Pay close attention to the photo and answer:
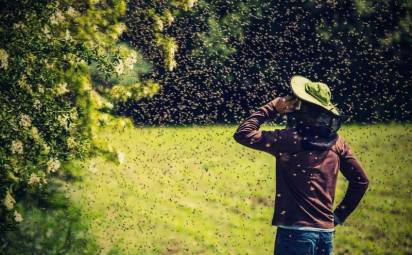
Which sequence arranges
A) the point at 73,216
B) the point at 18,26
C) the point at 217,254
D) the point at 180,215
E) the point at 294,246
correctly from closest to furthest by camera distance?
the point at 294,246, the point at 18,26, the point at 217,254, the point at 73,216, the point at 180,215

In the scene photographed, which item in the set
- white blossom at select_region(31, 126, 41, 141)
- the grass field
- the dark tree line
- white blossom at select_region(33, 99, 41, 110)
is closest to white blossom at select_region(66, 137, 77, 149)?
white blossom at select_region(31, 126, 41, 141)

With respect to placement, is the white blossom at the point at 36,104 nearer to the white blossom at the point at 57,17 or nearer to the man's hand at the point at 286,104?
the white blossom at the point at 57,17

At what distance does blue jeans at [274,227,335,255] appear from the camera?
371 centimetres

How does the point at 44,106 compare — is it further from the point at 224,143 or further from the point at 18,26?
the point at 224,143

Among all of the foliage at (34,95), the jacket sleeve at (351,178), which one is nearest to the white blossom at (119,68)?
the foliage at (34,95)

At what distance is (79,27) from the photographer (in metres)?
5.41

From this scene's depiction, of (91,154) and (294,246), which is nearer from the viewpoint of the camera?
(294,246)

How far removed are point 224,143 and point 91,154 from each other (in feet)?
22.6

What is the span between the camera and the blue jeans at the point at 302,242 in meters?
3.71

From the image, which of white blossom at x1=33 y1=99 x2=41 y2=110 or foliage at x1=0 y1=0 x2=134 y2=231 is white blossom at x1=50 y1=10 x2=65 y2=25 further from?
white blossom at x1=33 y1=99 x2=41 y2=110

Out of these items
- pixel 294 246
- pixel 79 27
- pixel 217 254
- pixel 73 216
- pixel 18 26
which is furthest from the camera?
pixel 73 216

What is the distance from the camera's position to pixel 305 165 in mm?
3760

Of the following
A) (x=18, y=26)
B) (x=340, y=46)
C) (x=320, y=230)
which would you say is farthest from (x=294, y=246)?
(x=340, y=46)

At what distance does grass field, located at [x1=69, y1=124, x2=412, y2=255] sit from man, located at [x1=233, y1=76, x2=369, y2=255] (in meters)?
2.30
